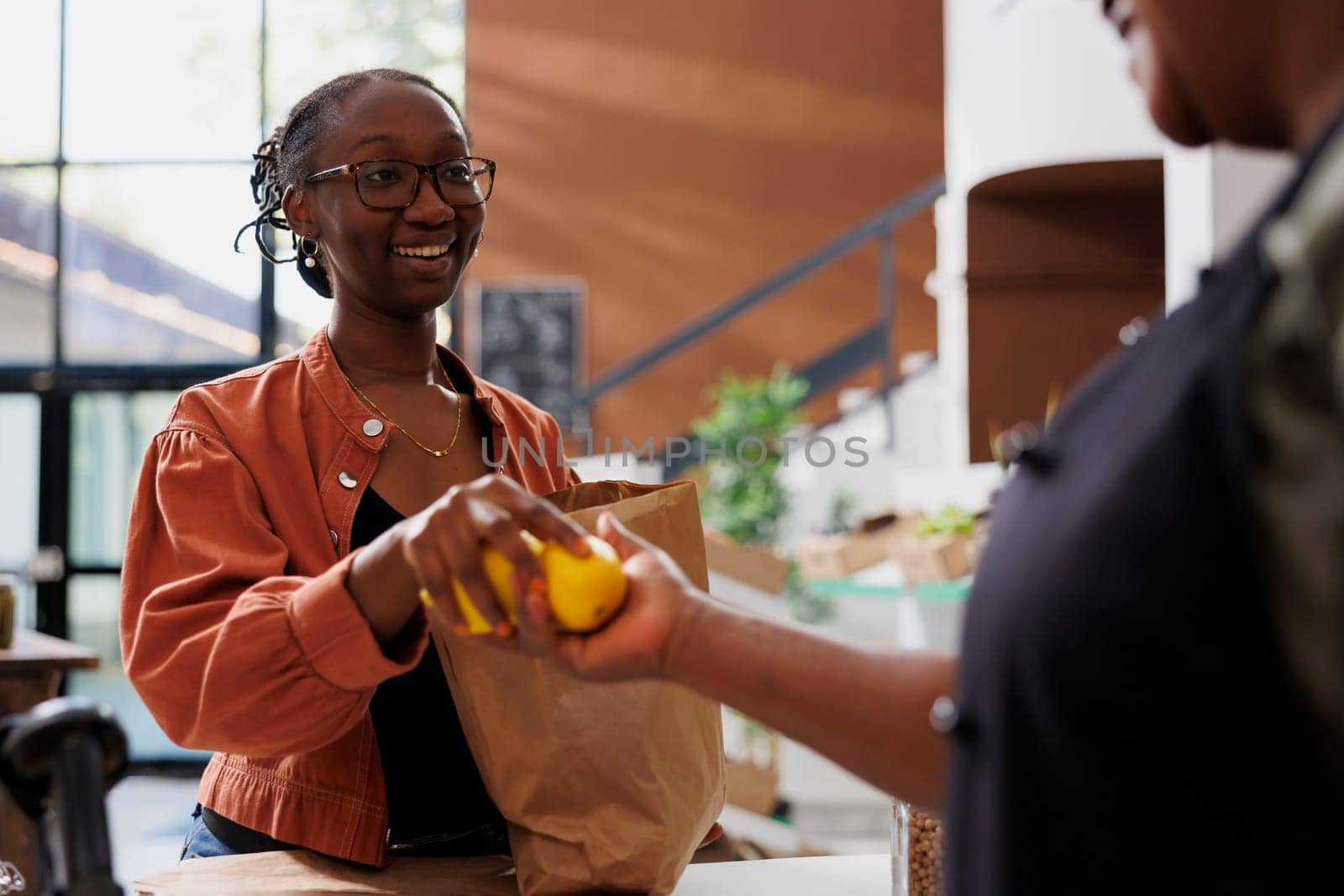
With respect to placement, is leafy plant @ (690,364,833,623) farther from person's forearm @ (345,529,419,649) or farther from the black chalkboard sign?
person's forearm @ (345,529,419,649)

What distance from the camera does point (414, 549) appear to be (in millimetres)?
872

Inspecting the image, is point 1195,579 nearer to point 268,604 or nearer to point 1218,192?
point 268,604

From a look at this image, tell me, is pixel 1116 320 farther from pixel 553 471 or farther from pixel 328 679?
pixel 328 679

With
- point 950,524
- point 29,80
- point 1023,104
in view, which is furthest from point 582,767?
point 29,80

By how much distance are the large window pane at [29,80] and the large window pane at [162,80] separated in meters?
0.09

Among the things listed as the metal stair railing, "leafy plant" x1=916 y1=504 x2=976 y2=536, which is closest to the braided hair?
"leafy plant" x1=916 y1=504 x2=976 y2=536

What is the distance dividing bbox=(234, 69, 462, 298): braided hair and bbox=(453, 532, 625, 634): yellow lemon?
2.20ft

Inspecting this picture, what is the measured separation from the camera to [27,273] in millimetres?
7000

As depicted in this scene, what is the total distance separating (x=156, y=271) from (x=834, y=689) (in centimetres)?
698

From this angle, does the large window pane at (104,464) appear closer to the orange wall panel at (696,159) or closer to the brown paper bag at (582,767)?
the orange wall panel at (696,159)

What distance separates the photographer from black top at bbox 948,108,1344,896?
1.40ft

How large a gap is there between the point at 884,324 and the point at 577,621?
5.69 m

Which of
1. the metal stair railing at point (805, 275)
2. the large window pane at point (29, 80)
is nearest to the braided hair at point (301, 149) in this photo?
the metal stair railing at point (805, 275)

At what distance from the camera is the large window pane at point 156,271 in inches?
276
